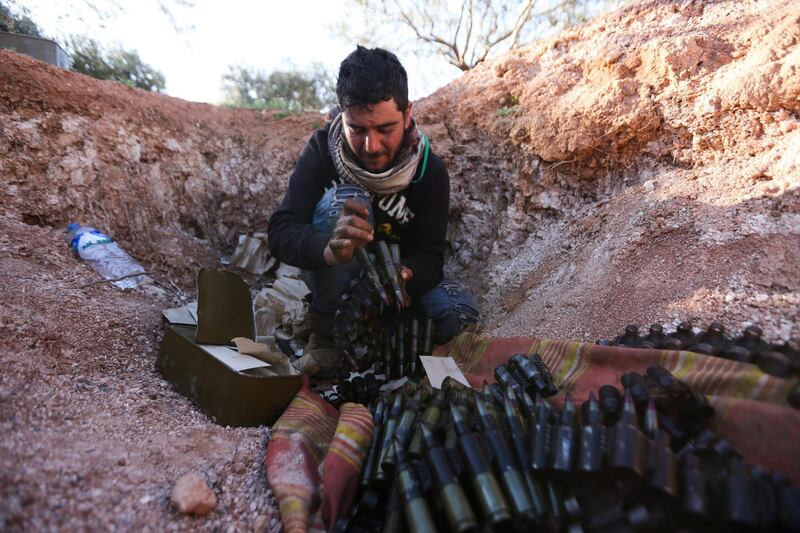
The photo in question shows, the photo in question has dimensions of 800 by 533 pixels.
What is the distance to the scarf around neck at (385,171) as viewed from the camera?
2834 millimetres

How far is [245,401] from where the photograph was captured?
193cm

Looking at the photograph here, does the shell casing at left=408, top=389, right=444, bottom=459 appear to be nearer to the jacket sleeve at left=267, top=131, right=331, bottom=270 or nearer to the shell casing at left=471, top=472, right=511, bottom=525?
the shell casing at left=471, top=472, right=511, bottom=525

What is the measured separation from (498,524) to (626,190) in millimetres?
2805

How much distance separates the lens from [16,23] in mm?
5301

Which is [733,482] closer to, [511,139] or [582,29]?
[511,139]

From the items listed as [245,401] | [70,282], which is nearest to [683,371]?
[245,401]

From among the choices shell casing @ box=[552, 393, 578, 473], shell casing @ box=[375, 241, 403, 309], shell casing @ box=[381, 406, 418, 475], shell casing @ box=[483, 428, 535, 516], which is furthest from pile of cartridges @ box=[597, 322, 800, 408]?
shell casing @ box=[375, 241, 403, 309]

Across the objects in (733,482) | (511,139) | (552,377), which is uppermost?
(511,139)

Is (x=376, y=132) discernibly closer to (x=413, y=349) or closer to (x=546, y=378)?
(x=413, y=349)

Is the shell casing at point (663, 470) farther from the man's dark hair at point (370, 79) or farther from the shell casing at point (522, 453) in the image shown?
the man's dark hair at point (370, 79)

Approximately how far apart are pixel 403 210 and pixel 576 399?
6.02ft

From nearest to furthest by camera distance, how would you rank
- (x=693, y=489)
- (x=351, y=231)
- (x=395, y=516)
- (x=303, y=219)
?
(x=693, y=489), (x=395, y=516), (x=351, y=231), (x=303, y=219)

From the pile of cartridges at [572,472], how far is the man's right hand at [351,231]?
3.39 feet

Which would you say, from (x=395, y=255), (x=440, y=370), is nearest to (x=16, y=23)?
(x=395, y=255)
